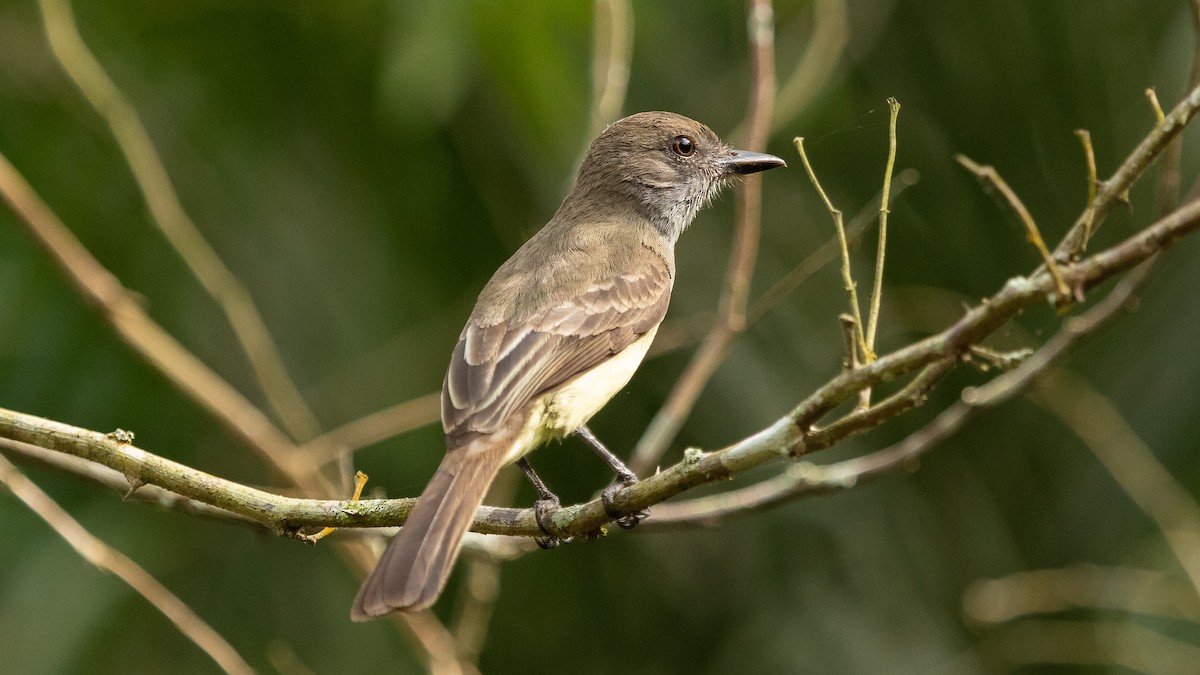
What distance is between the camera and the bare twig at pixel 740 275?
4.81m

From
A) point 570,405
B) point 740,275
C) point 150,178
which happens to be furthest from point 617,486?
point 150,178

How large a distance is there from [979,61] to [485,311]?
2960 millimetres

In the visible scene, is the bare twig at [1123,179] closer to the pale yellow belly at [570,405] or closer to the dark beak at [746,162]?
the pale yellow belly at [570,405]

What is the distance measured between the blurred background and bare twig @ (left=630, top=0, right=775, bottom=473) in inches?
16.5

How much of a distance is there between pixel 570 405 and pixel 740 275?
1.09 m

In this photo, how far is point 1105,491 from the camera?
6.04 meters

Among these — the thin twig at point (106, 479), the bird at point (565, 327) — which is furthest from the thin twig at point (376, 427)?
the thin twig at point (106, 479)

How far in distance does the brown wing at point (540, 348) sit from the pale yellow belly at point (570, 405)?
0.03 meters

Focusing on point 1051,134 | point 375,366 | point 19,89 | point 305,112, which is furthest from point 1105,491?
point 19,89

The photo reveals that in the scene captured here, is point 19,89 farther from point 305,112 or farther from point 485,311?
point 485,311

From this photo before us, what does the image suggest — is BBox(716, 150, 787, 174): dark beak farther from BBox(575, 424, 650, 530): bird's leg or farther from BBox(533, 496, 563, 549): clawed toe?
BBox(533, 496, 563, 549): clawed toe

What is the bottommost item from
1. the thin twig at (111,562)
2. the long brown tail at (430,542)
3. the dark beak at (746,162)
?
the long brown tail at (430,542)

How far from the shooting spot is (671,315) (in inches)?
240

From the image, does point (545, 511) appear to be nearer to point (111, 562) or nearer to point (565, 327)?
point (565, 327)
